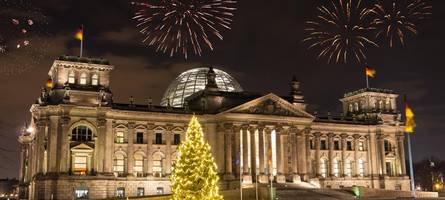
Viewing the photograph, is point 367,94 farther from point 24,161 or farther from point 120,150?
point 24,161

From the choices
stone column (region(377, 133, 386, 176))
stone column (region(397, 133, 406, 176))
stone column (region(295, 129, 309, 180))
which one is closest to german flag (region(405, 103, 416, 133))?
stone column (region(295, 129, 309, 180))

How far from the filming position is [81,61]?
86.4 m

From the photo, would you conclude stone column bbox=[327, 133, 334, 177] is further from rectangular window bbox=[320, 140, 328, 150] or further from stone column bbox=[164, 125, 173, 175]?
stone column bbox=[164, 125, 173, 175]

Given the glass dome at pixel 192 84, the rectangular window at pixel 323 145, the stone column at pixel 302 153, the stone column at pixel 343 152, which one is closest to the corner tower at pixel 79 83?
the glass dome at pixel 192 84

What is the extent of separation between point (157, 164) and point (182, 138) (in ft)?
20.5

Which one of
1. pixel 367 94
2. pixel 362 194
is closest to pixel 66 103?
pixel 362 194

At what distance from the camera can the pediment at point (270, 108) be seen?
3679 inches

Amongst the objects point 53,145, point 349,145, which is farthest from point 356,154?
point 53,145

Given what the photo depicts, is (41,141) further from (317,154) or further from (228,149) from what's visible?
(317,154)

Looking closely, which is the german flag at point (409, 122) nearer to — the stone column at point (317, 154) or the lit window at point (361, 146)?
the stone column at point (317, 154)

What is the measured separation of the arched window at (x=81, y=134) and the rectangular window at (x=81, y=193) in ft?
25.0

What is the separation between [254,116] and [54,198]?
3485 cm

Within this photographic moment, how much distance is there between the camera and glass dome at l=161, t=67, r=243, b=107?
110 m

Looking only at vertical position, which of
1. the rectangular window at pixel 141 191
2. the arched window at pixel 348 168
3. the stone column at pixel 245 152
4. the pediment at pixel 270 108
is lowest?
the rectangular window at pixel 141 191
